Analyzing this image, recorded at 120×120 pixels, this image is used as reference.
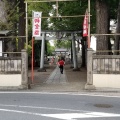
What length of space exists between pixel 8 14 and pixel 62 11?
488 inches

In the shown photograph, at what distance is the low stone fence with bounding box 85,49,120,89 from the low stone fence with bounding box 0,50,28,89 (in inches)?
134

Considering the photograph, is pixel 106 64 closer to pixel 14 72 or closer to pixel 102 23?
pixel 102 23

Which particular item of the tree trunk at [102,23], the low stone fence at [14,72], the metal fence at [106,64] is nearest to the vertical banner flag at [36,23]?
the low stone fence at [14,72]

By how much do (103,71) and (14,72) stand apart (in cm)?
482

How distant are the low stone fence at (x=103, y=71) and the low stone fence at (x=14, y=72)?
11.1 feet

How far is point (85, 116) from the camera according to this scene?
9250mm

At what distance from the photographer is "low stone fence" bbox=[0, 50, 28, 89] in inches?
651

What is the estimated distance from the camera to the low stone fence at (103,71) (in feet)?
53.2

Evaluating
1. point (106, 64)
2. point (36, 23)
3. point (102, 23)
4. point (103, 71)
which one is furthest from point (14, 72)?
point (102, 23)

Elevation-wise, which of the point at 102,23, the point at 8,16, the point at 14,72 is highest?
the point at 8,16

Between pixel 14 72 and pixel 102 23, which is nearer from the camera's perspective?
pixel 14 72

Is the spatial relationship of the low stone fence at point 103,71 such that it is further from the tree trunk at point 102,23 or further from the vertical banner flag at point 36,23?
the vertical banner flag at point 36,23

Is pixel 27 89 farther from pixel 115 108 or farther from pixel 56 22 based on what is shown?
pixel 56 22

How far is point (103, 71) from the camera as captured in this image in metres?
16.2
